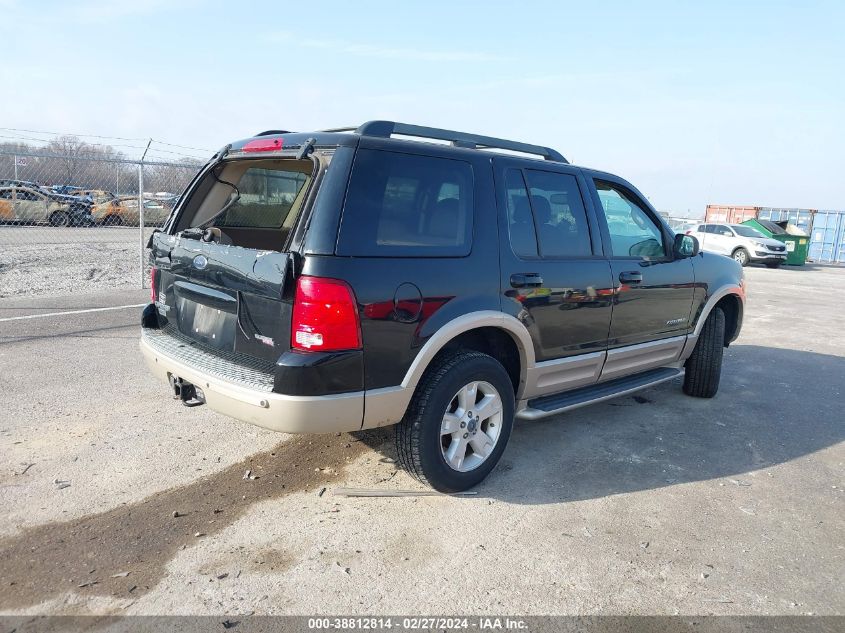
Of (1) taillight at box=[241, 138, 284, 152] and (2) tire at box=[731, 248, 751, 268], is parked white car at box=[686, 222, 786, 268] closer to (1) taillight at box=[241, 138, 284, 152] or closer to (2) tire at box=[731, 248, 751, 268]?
(2) tire at box=[731, 248, 751, 268]

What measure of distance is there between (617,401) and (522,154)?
2399 mm

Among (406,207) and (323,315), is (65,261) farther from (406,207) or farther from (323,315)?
(323,315)

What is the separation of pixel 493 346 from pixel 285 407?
1.41 m

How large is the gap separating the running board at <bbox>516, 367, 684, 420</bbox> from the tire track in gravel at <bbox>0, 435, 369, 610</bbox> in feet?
4.04

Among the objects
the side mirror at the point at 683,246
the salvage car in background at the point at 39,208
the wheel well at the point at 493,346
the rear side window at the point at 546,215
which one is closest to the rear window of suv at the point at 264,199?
the rear side window at the point at 546,215

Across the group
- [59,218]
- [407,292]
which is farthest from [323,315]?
[59,218]

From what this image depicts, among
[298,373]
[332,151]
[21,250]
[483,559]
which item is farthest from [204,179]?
[21,250]

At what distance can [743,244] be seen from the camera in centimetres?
2291

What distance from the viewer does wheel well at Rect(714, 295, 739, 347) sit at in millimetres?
5770

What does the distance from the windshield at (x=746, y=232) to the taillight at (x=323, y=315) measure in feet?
77.9

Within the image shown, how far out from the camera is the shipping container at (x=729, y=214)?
1159 inches

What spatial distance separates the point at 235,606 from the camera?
256 cm

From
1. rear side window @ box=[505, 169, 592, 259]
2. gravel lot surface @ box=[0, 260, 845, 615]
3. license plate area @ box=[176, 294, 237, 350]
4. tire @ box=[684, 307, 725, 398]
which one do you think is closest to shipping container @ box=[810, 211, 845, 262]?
tire @ box=[684, 307, 725, 398]

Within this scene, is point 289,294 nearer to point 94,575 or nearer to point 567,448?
point 94,575
